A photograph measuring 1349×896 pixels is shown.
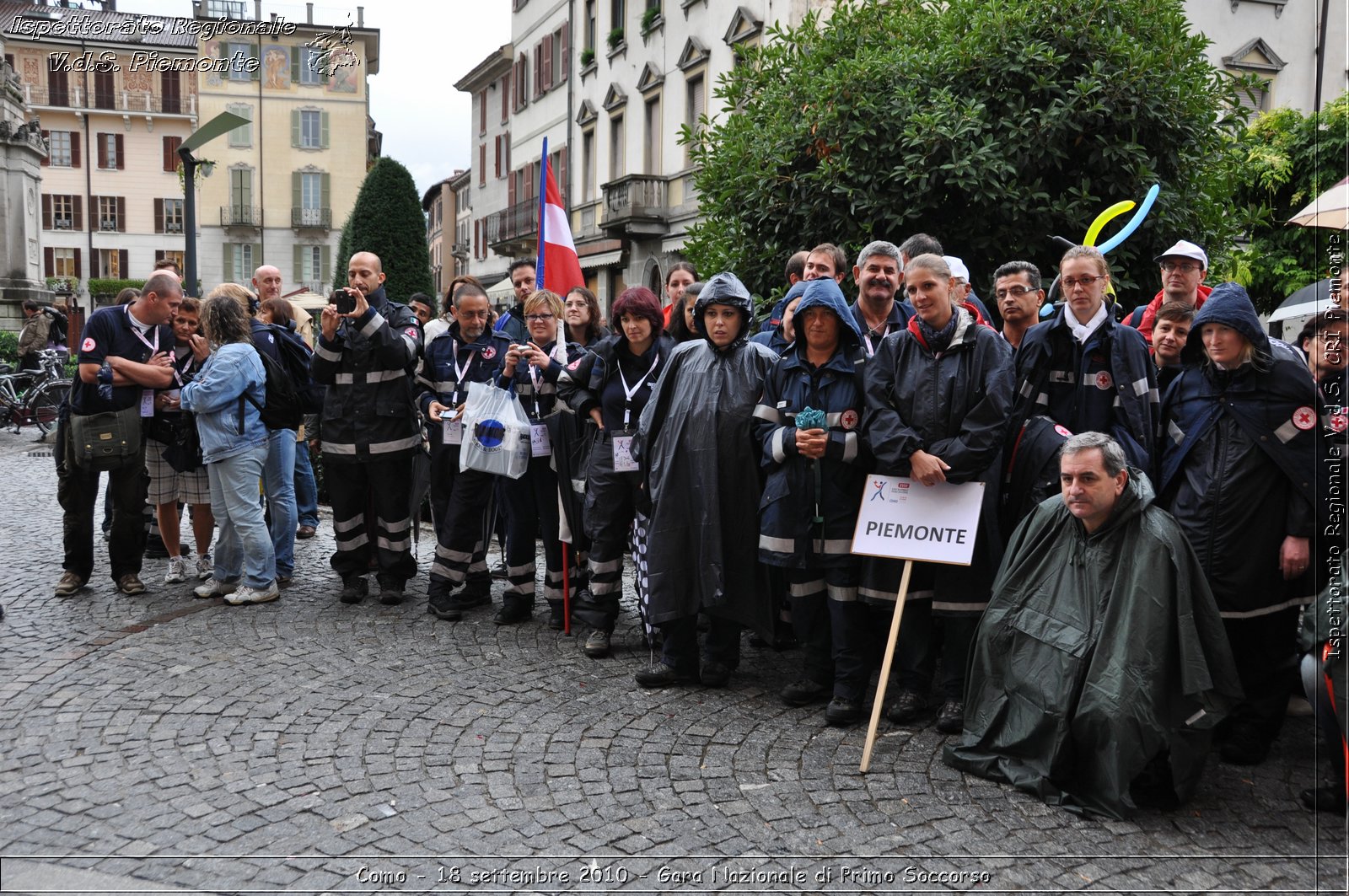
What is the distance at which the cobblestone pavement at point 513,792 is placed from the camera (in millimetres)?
3609

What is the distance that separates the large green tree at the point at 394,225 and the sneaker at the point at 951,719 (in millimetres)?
18119

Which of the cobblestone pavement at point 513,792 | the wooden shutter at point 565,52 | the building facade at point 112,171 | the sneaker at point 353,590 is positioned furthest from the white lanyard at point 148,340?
the building facade at point 112,171

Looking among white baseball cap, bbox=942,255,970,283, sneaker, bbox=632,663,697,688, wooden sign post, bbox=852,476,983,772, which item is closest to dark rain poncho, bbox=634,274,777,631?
sneaker, bbox=632,663,697,688

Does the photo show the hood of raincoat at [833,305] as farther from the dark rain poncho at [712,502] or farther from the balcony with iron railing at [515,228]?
the balcony with iron railing at [515,228]

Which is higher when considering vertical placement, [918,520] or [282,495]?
[918,520]

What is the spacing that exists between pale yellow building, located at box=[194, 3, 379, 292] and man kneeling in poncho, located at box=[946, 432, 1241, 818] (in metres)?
52.0

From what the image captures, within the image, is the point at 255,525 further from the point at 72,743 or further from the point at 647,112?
the point at 647,112

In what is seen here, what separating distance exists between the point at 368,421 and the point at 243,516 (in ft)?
3.23

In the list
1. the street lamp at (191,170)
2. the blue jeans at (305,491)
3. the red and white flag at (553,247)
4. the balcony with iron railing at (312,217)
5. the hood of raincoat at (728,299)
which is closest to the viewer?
the hood of raincoat at (728,299)

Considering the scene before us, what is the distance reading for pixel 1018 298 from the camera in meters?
5.51

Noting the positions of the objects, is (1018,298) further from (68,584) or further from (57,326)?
(57,326)

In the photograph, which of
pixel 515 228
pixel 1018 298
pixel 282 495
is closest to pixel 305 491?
pixel 282 495

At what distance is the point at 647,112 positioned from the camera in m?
28.5

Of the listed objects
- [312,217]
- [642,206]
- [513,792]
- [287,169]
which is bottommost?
[513,792]
